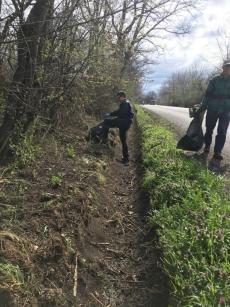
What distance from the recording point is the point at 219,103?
9.77 meters

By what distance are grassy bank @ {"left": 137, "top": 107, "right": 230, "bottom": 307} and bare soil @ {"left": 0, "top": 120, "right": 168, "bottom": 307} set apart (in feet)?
1.06

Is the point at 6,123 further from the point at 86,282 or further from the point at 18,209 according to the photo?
the point at 86,282

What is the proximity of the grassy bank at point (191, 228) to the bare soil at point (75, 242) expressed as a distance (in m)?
0.32

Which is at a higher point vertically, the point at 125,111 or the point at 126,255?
the point at 125,111

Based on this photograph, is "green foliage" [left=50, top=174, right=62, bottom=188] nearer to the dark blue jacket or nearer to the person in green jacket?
the person in green jacket

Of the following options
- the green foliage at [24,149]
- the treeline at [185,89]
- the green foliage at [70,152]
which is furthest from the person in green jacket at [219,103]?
the treeline at [185,89]

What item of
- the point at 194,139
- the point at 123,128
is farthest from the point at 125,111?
the point at 194,139

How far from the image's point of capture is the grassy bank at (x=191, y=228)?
430cm

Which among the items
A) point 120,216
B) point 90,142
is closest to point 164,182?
point 120,216

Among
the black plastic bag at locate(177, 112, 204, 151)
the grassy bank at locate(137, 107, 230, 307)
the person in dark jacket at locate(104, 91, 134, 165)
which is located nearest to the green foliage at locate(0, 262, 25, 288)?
the grassy bank at locate(137, 107, 230, 307)

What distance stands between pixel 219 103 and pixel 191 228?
4.79 metres

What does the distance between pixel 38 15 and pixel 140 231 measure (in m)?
3.97

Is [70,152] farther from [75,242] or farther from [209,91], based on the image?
[75,242]

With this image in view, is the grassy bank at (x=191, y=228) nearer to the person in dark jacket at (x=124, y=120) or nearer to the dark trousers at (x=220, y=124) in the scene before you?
the dark trousers at (x=220, y=124)
